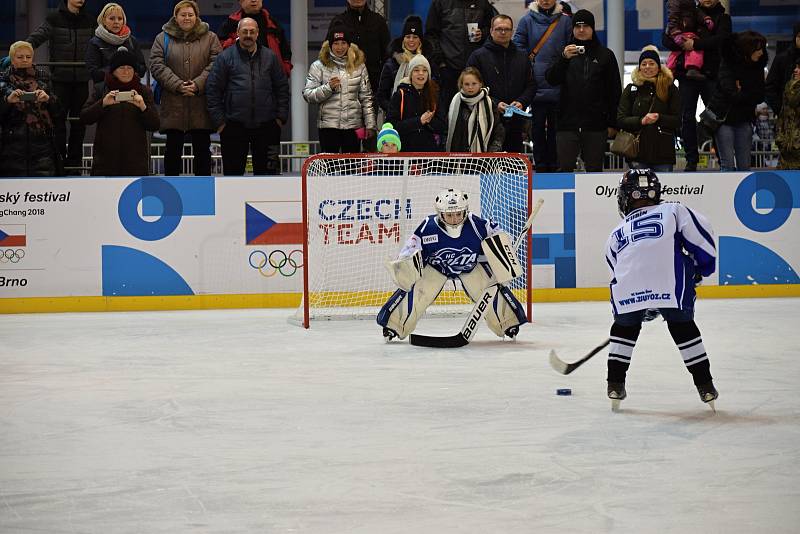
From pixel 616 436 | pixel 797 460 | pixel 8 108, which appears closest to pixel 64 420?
pixel 616 436

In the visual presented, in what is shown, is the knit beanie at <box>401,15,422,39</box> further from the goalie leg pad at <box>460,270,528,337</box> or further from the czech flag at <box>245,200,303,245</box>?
the goalie leg pad at <box>460,270,528,337</box>

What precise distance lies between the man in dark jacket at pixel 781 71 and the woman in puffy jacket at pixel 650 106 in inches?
36.8

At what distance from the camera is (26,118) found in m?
9.46

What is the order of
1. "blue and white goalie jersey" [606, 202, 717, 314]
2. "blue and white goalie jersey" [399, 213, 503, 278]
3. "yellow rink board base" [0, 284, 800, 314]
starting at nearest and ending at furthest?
"blue and white goalie jersey" [606, 202, 717, 314] → "blue and white goalie jersey" [399, 213, 503, 278] → "yellow rink board base" [0, 284, 800, 314]

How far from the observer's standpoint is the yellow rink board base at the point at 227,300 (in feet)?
31.6

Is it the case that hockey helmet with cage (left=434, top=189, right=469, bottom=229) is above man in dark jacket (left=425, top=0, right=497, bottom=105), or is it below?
below

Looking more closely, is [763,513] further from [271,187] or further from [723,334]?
[271,187]

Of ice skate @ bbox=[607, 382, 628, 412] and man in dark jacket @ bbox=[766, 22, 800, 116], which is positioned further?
man in dark jacket @ bbox=[766, 22, 800, 116]

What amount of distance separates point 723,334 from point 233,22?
495cm

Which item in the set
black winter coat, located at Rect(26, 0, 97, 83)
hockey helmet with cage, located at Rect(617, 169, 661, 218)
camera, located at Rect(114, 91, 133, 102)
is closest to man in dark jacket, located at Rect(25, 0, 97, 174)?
black winter coat, located at Rect(26, 0, 97, 83)

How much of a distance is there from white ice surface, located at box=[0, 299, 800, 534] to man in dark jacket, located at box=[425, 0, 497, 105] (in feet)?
→ 10.00

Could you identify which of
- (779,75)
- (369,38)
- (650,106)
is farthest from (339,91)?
(779,75)

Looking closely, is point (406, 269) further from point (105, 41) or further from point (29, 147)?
point (29, 147)

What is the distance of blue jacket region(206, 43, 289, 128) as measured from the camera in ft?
31.4
